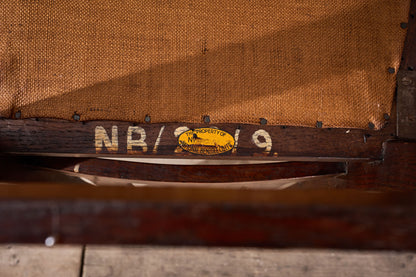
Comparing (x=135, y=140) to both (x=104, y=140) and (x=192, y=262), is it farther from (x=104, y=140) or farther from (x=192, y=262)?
(x=192, y=262)

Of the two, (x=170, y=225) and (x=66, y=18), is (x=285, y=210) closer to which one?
(x=170, y=225)

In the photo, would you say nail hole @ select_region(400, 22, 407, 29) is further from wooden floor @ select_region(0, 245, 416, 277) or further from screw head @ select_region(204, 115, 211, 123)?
wooden floor @ select_region(0, 245, 416, 277)

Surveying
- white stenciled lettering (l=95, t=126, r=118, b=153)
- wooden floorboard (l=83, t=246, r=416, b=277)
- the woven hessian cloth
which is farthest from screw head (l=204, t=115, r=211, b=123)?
wooden floorboard (l=83, t=246, r=416, b=277)

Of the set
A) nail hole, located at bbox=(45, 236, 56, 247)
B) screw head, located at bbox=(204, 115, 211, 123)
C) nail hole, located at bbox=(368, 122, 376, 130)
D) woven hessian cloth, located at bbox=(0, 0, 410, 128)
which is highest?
woven hessian cloth, located at bbox=(0, 0, 410, 128)

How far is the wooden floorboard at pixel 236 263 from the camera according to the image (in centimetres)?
150

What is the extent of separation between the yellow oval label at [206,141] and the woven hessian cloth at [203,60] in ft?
0.17

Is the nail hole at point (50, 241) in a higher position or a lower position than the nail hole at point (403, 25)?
lower

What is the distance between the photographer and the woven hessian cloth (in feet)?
3.47

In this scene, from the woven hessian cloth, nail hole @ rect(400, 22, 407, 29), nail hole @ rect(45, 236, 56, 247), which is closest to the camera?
nail hole @ rect(45, 236, 56, 247)

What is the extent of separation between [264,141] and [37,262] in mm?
1281

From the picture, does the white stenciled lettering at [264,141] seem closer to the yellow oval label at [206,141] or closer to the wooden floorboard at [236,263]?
the yellow oval label at [206,141]

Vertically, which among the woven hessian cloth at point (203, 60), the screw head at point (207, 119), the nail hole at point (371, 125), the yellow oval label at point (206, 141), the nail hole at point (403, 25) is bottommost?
the yellow oval label at point (206, 141)

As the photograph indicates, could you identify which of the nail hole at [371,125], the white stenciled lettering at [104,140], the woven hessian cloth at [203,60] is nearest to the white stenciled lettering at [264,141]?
the woven hessian cloth at [203,60]

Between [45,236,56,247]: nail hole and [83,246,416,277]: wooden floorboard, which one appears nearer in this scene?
[45,236,56,247]: nail hole
